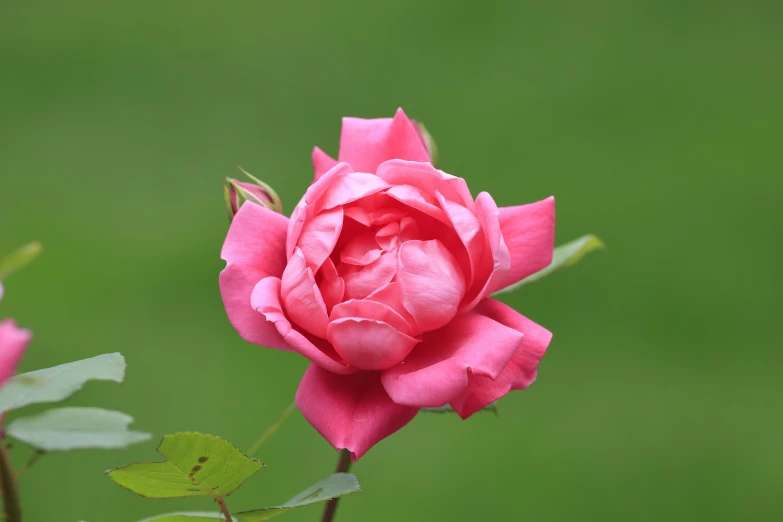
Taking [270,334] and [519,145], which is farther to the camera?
[519,145]

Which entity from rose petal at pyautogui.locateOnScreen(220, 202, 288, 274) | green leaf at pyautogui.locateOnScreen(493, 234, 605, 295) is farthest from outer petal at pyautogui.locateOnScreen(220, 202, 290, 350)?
green leaf at pyautogui.locateOnScreen(493, 234, 605, 295)

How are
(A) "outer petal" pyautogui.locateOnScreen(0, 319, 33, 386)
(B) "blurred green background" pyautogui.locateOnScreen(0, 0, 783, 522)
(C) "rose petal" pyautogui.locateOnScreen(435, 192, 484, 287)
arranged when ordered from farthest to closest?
(B) "blurred green background" pyautogui.locateOnScreen(0, 0, 783, 522), (C) "rose petal" pyautogui.locateOnScreen(435, 192, 484, 287), (A) "outer petal" pyautogui.locateOnScreen(0, 319, 33, 386)

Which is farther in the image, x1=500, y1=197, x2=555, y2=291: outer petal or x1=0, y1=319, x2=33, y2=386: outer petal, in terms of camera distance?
x1=500, y1=197, x2=555, y2=291: outer petal

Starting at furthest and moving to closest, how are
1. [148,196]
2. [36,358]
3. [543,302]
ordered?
[148,196], [543,302], [36,358]

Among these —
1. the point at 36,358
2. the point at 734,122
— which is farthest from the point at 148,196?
the point at 734,122

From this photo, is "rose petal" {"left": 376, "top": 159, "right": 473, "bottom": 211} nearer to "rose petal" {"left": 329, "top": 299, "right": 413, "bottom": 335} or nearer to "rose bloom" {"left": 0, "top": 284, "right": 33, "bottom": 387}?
"rose petal" {"left": 329, "top": 299, "right": 413, "bottom": 335}

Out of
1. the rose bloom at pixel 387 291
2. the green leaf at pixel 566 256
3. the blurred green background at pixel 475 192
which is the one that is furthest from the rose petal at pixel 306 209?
the blurred green background at pixel 475 192

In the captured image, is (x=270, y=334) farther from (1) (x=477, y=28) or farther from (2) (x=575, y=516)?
(1) (x=477, y=28)

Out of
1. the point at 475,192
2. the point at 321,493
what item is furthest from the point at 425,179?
the point at 475,192
